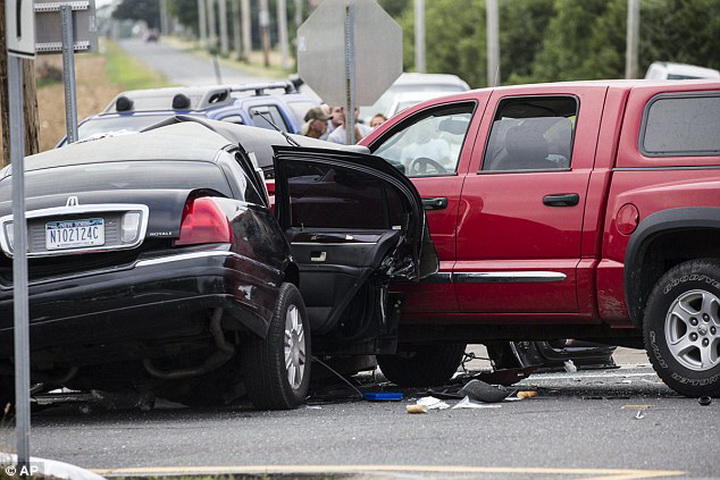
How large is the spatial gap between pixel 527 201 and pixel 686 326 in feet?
3.83

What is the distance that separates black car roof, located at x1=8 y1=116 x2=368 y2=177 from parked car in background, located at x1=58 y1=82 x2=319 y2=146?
771 centimetres

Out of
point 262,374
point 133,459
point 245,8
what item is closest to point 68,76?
point 262,374

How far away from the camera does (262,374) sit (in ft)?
29.2

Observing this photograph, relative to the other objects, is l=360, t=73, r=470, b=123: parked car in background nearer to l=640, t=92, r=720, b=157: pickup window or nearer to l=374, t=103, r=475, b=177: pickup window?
l=374, t=103, r=475, b=177: pickup window

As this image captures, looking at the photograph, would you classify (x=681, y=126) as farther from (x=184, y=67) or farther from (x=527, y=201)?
(x=184, y=67)

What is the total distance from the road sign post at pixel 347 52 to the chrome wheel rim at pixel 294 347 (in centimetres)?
449

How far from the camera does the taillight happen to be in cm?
858

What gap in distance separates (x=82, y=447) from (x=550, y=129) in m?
3.49

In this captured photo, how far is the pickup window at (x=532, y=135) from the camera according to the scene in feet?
31.8

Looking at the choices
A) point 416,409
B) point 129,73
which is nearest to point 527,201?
point 416,409

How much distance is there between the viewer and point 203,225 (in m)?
8.62

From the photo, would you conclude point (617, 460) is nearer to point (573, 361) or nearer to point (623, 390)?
point (623, 390)

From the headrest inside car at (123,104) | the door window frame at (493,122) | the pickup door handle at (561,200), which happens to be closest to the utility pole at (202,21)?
the headrest inside car at (123,104)

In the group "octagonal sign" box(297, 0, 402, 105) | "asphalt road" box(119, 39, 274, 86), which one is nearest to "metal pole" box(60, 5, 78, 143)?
"octagonal sign" box(297, 0, 402, 105)
